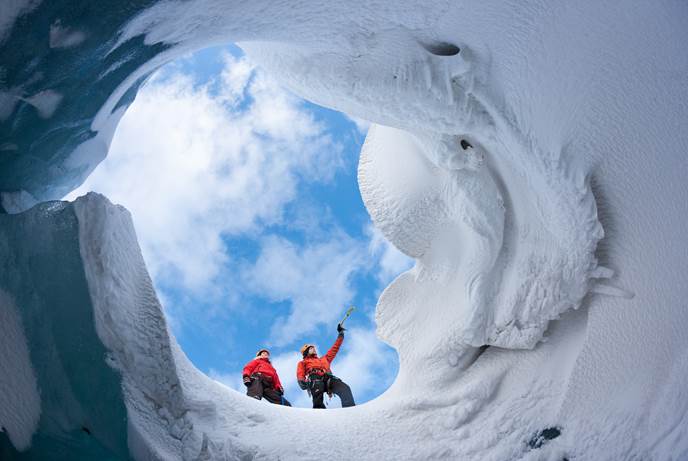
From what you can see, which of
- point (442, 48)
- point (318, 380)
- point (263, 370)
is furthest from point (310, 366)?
point (442, 48)

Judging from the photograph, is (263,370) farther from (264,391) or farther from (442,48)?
(442,48)

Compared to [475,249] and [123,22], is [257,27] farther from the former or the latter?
[475,249]

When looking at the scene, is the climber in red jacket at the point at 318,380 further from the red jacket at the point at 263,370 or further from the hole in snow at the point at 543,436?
the hole in snow at the point at 543,436

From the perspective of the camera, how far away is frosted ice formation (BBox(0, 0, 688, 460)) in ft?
3.82

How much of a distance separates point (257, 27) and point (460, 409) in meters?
1.11

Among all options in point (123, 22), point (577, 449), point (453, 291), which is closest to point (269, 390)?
point (453, 291)

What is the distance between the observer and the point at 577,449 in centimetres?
156

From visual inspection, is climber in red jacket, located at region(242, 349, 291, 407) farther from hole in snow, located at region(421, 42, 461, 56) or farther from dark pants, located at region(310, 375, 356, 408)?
hole in snow, located at region(421, 42, 461, 56)

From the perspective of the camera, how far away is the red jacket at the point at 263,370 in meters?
3.51

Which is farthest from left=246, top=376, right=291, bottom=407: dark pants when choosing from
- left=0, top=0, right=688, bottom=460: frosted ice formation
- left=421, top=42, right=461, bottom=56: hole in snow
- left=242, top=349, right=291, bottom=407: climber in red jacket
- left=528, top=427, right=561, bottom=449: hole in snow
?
left=421, top=42, right=461, bottom=56: hole in snow

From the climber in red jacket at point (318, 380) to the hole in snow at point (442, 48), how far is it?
8.12 ft

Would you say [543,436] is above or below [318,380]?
above

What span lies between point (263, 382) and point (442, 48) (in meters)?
2.40

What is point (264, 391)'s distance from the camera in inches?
137
